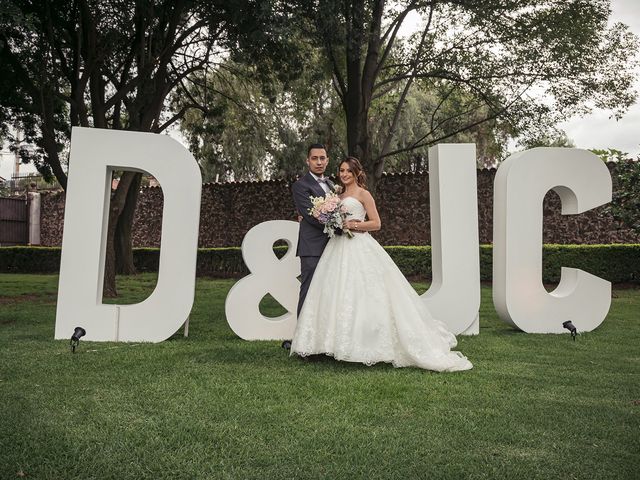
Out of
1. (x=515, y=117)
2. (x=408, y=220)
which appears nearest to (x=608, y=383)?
(x=515, y=117)

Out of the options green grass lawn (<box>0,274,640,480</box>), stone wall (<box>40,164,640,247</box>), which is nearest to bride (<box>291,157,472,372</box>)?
green grass lawn (<box>0,274,640,480</box>)

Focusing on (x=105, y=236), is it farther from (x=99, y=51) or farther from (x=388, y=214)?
(x=388, y=214)

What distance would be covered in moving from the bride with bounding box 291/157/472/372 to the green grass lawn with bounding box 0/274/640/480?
0.17 metres

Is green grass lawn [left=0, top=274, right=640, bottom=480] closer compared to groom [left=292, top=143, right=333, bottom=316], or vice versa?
green grass lawn [left=0, top=274, right=640, bottom=480]

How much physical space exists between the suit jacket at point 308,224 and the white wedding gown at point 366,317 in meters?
0.30

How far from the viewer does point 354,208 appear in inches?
252

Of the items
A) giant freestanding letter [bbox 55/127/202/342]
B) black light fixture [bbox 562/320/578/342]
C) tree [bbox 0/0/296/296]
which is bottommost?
black light fixture [bbox 562/320/578/342]

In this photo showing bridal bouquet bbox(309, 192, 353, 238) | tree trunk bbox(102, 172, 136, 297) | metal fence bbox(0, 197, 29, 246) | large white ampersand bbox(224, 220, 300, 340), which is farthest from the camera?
metal fence bbox(0, 197, 29, 246)

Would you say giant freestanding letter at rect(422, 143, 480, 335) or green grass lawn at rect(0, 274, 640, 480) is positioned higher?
giant freestanding letter at rect(422, 143, 480, 335)

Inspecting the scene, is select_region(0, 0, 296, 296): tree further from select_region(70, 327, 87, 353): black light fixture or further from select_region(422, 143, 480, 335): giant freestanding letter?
select_region(70, 327, 87, 353): black light fixture

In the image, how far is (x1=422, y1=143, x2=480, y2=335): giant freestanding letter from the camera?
25.9 ft

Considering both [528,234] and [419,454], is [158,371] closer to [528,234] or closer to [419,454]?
[419,454]

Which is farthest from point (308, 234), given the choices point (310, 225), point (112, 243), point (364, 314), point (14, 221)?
point (14, 221)

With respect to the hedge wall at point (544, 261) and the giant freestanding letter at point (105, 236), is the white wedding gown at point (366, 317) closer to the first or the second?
the giant freestanding letter at point (105, 236)
